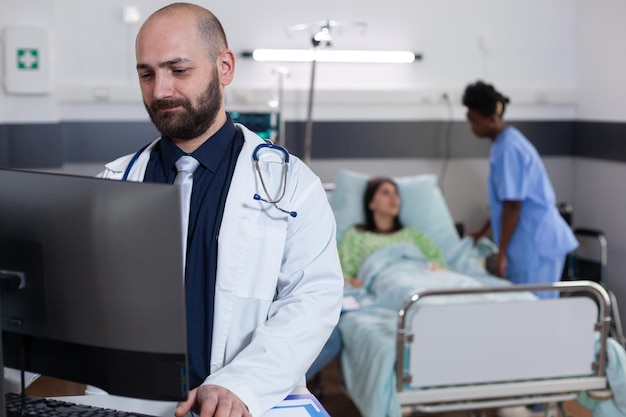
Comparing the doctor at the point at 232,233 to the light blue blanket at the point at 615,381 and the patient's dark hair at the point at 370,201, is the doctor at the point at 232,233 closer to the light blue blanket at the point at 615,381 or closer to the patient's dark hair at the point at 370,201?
the light blue blanket at the point at 615,381

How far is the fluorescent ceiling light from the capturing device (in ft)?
15.6

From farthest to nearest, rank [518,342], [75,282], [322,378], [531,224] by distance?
[322,378], [531,224], [518,342], [75,282]

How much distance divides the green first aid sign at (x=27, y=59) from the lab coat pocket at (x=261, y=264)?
10.1 ft

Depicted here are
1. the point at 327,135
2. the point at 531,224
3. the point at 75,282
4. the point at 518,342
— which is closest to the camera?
the point at 75,282

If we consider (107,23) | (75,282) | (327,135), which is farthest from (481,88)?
(75,282)

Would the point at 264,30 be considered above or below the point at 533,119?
above

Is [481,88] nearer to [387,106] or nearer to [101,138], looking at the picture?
[387,106]

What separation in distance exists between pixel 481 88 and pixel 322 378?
1731 millimetres

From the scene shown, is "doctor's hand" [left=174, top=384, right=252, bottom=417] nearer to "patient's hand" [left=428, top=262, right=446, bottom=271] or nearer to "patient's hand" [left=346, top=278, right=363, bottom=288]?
"patient's hand" [left=346, top=278, right=363, bottom=288]

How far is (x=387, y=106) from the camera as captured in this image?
5008 mm

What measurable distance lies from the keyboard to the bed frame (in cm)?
178

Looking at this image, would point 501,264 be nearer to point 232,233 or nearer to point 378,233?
point 378,233

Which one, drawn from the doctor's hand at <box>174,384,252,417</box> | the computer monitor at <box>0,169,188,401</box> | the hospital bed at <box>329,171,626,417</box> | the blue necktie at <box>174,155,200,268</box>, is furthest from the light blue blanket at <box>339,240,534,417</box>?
the computer monitor at <box>0,169,188,401</box>

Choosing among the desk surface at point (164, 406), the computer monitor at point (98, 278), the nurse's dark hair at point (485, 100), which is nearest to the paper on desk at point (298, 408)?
the desk surface at point (164, 406)
